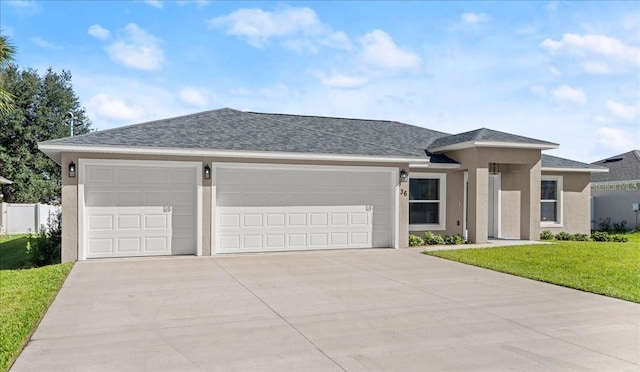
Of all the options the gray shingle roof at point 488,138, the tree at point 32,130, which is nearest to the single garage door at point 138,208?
the gray shingle roof at point 488,138

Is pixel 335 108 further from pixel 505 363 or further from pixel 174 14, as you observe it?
pixel 505 363

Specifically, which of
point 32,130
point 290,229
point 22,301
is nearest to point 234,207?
point 290,229

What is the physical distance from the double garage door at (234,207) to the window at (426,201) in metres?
2.03

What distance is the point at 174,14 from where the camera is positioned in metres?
12.8

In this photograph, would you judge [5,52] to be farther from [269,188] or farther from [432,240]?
A: [432,240]

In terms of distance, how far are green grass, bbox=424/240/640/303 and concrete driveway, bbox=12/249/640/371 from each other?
0.62 meters

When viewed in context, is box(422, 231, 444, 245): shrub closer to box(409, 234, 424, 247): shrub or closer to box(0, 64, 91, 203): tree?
box(409, 234, 424, 247): shrub

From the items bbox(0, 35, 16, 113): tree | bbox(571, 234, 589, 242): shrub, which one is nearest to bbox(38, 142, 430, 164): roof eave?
bbox(0, 35, 16, 113): tree

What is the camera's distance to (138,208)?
37.1 feet

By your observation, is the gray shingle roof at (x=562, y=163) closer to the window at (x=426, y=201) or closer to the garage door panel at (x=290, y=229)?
the window at (x=426, y=201)

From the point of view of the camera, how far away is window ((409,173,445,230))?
15.3 m

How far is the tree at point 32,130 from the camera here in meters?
29.3

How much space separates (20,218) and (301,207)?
1676 cm

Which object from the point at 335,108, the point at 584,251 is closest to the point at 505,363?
the point at 584,251
